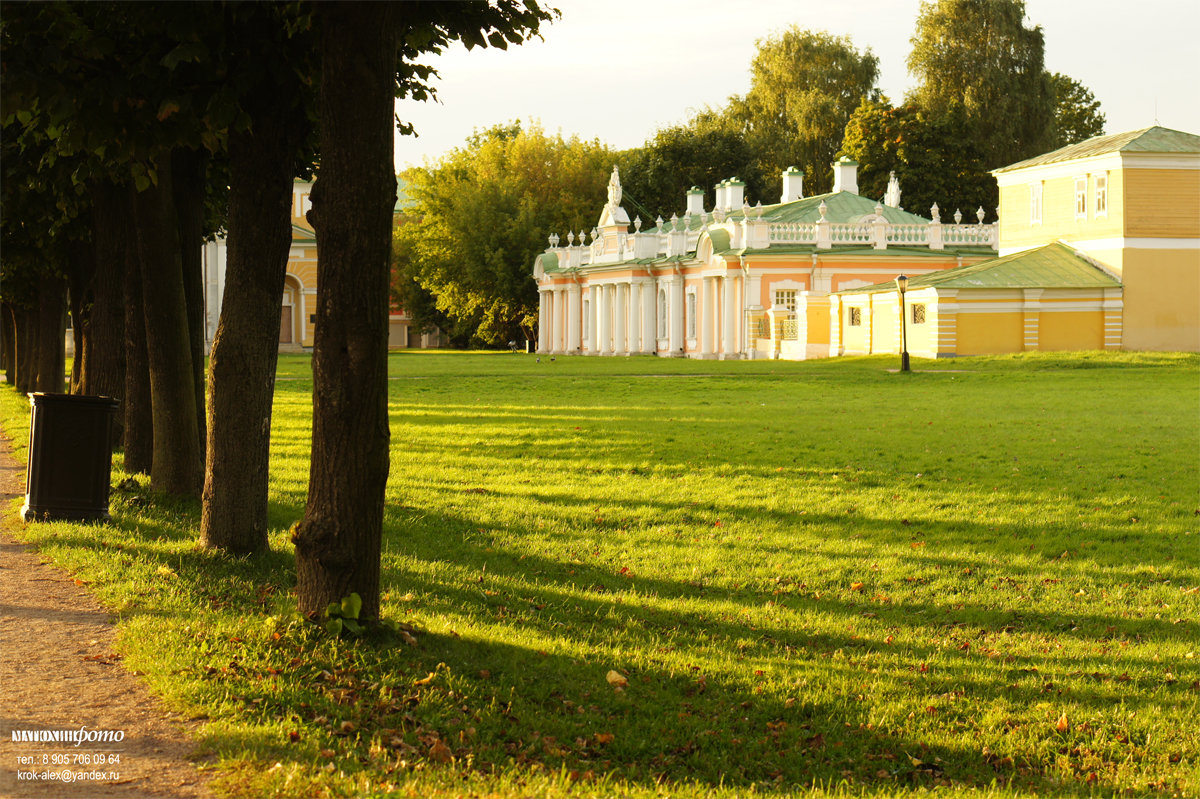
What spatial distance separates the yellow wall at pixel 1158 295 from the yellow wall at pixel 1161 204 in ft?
2.50

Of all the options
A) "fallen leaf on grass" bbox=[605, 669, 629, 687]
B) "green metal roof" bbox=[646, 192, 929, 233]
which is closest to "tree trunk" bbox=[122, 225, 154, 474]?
"fallen leaf on grass" bbox=[605, 669, 629, 687]

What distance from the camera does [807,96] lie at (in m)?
73.1

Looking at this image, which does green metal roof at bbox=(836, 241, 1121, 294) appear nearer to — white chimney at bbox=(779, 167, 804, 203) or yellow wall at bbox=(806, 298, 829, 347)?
yellow wall at bbox=(806, 298, 829, 347)

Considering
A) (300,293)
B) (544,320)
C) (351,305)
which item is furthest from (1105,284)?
(300,293)

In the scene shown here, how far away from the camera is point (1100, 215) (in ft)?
152

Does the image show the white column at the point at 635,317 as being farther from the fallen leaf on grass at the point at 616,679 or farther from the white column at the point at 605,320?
the fallen leaf on grass at the point at 616,679

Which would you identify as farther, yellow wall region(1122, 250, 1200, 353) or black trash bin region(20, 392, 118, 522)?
yellow wall region(1122, 250, 1200, 353)

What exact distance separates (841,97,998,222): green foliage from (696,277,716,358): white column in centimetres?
1433

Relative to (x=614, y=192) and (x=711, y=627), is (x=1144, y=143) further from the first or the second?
(x=711, y=627)

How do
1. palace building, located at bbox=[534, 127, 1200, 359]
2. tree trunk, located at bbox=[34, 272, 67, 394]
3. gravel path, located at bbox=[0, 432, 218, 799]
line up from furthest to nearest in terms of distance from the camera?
palace building, located at bbox=[534, 127, 1200, 359], tree trunk, located at bbox=[34, 272, 67, 394], gravel path, located at bbox=[0, 432, 218, 799]

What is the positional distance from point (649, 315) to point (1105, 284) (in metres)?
25.1

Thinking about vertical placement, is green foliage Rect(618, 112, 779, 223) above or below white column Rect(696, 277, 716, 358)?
above

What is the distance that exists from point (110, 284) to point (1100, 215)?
1557 inches

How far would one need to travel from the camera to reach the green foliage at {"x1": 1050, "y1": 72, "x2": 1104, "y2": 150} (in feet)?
239
